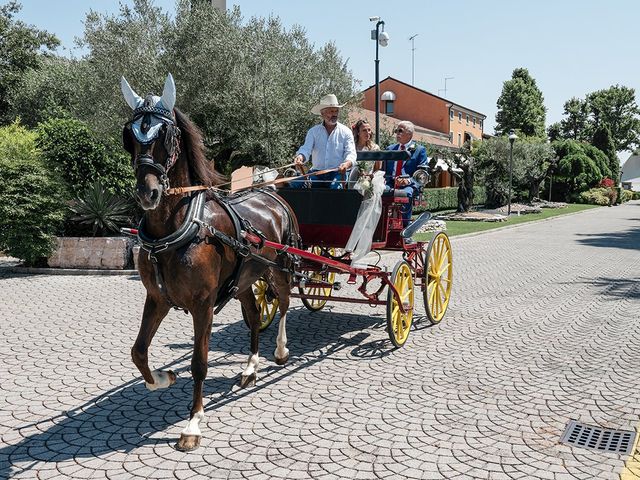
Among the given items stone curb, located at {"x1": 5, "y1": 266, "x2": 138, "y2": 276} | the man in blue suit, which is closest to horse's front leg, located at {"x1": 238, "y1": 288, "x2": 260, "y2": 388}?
the man in blue suit

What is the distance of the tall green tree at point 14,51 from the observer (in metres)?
29.5

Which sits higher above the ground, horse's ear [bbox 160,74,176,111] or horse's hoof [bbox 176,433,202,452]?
horse's ear [bbox 160,74,176,111]

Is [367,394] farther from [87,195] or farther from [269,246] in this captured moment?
[87,195]

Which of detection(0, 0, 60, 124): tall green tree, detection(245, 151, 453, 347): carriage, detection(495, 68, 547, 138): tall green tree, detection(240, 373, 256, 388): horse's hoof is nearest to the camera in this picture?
detection(240, 373, 256, 388): horse's hoof

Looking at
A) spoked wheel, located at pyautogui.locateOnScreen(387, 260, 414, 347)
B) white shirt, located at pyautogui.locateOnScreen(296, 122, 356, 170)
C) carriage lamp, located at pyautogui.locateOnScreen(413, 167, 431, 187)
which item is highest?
white shirt, located at pyautogui.locateOnScreen(296, 122, 356, 170)

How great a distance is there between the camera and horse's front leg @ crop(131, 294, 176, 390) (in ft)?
14.0

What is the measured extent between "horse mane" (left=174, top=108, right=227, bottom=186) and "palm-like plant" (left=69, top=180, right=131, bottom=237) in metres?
8.05

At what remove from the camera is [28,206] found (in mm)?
10445

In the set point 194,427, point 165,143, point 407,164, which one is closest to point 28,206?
point 407,164

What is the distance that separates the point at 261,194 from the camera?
227 inches

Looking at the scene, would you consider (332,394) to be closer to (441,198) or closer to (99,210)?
(99,210)

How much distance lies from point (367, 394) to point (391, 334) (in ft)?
4.03

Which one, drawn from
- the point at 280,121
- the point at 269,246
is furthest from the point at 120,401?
the point at 280,121

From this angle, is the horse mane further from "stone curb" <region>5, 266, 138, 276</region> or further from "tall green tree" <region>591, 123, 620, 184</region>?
"tall green tree" <region>591, 123, 620, 184</region>
